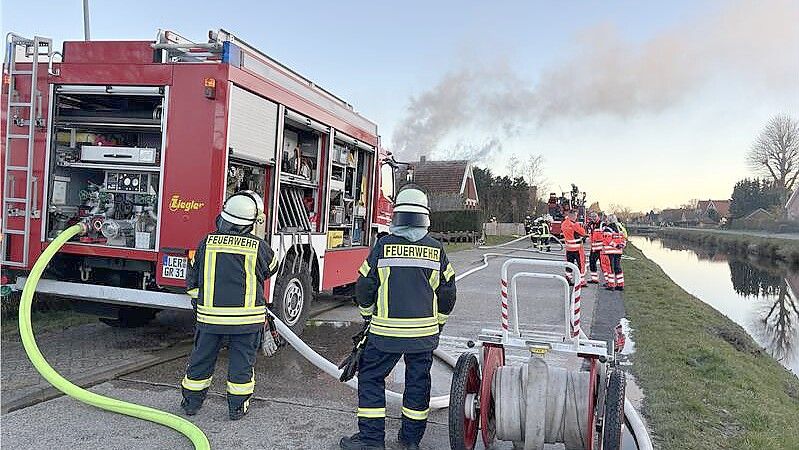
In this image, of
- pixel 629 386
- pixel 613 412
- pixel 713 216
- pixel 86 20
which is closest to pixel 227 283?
pixel 613 412

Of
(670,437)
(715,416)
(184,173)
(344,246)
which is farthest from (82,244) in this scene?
(715,416)

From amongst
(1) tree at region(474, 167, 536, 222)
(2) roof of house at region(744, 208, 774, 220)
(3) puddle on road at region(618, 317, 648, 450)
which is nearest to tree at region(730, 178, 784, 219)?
(2) roof of house at region(744, 208, 774, 220)

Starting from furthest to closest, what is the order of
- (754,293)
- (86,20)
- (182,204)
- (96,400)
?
(754,293) → (86,20) → (182,204) → (96,400)

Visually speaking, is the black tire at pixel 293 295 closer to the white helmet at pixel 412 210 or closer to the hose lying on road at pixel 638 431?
the white helmet at pixel 412 210

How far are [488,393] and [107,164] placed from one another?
13.4 ft

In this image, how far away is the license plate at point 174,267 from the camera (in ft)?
17.1

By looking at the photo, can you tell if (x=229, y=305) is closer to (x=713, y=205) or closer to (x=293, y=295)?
(x=293, y=295)

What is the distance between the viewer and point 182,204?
5234 mm

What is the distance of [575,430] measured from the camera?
11.5 ft

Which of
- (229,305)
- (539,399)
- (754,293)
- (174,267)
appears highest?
(174,267)

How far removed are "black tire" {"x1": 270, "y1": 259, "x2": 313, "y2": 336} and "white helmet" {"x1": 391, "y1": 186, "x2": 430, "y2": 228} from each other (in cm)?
259

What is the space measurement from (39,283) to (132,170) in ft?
4.37

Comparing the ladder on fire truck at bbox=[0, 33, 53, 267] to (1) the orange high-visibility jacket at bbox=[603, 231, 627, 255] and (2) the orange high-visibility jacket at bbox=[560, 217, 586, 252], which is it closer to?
(2) the orange high-visibility jacket at bbox=[560, 217, 586, 252]

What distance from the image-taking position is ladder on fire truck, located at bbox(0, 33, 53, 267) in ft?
18.1
